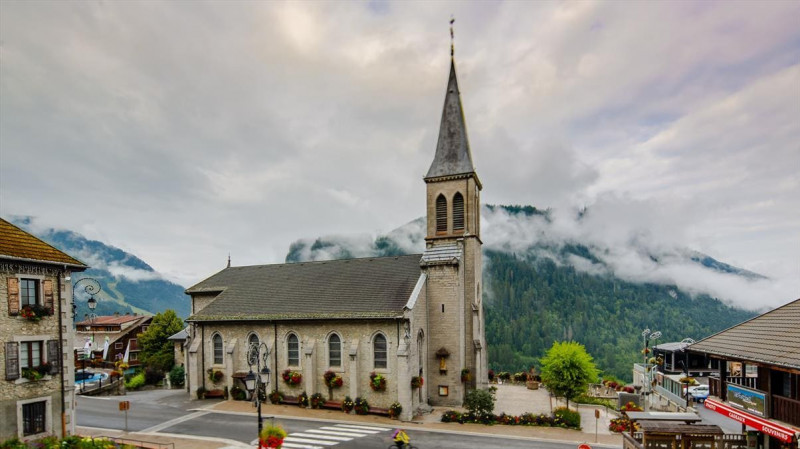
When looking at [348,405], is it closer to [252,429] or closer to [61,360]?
[252,429]

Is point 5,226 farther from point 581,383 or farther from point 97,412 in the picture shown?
point 581,383

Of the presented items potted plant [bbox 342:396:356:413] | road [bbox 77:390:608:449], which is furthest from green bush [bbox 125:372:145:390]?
potted plant [bbox 342:396:356:413]

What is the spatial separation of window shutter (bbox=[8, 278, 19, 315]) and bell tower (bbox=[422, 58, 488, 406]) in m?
22.3

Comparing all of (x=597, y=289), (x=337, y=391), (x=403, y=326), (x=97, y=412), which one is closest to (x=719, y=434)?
(x=403, y=326)

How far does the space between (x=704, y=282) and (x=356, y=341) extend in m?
207

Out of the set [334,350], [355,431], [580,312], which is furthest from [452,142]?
[580,312]

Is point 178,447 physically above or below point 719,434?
below

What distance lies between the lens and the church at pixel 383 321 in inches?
1097

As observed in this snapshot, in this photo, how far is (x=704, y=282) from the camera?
602ft

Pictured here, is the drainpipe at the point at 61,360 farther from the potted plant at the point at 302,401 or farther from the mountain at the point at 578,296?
the mountain at the point at 578,296

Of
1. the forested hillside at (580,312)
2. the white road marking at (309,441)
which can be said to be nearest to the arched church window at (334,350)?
the white road marking at (309,441)

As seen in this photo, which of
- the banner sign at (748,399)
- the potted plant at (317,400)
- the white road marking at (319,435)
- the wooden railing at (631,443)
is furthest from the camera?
the potted plant at (317,400)

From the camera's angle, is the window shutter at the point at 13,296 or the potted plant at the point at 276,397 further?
the potted plant at the point at 276,397

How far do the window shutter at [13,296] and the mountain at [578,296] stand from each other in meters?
88.0
